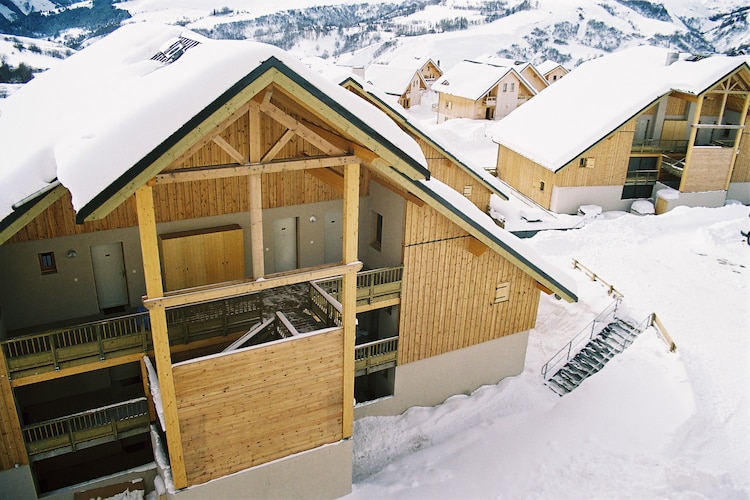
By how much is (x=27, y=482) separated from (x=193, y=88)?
1001cm

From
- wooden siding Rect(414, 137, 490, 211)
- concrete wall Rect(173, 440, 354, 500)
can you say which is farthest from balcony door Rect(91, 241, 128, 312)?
wooden siding Rect(414, 137, 490, 211)

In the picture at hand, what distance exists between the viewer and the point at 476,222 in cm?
1530

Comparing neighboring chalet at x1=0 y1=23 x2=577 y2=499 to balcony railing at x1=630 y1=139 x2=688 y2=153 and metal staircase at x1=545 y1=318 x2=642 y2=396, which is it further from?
balcony railing at x1=630 y1=139 x2=688 y2=153

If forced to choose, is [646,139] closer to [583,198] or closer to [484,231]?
[583,198]

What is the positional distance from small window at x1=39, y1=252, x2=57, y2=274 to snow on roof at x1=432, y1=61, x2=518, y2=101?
176ft

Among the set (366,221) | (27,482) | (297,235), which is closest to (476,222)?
(366,221)

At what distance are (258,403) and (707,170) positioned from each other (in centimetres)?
3437

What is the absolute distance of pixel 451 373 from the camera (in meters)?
17.9

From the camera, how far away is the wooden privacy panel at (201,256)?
15.6m

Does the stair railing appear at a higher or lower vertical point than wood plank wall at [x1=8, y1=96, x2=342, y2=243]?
lower

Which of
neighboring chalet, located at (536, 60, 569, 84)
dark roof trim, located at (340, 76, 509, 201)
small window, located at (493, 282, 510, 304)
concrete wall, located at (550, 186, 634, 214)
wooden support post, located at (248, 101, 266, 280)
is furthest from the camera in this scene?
neighboring chalet, located at (536, 60, 569, 84)

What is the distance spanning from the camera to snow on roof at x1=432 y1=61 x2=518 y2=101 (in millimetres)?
62406

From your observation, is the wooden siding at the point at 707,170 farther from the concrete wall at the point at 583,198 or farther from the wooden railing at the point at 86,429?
the wooden railing at the point at 86,429

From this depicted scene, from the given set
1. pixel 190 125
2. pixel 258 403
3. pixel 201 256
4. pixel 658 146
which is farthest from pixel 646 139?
pixel 190 125
